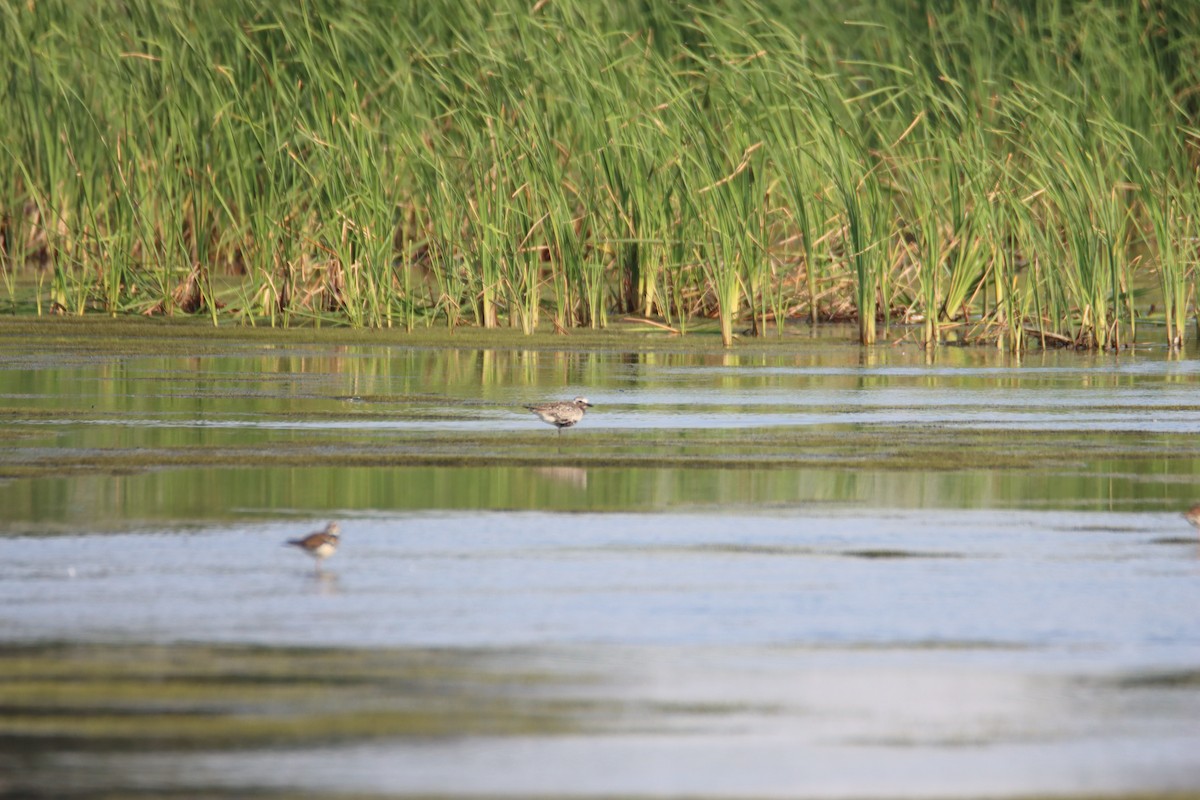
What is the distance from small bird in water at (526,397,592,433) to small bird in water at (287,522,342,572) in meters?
2.87

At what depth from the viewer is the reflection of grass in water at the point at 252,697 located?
4.15m

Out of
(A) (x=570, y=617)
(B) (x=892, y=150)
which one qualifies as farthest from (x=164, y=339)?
(A) (x=570, y=617)

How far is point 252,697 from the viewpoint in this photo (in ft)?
14.5

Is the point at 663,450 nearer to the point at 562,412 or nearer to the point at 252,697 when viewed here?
the point at 562,412

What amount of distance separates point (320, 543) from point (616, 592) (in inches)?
32.8

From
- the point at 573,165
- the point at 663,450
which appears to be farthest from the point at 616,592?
the point at 573,165

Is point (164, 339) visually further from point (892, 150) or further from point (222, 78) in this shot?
point (892, 150)

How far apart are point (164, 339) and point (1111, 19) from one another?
684cm

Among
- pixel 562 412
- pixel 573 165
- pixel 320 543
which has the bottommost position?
pixel 320 543

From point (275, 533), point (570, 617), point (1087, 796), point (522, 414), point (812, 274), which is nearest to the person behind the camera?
point (1087, 796)

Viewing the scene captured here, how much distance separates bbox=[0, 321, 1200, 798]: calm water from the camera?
159 inches

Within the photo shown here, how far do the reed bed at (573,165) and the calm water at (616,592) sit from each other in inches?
126

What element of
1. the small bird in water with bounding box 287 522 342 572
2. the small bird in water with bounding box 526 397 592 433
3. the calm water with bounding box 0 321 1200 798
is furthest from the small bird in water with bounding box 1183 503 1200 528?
the small bird in water with bounding box 526 397 592 433

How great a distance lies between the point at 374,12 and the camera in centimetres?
1450
